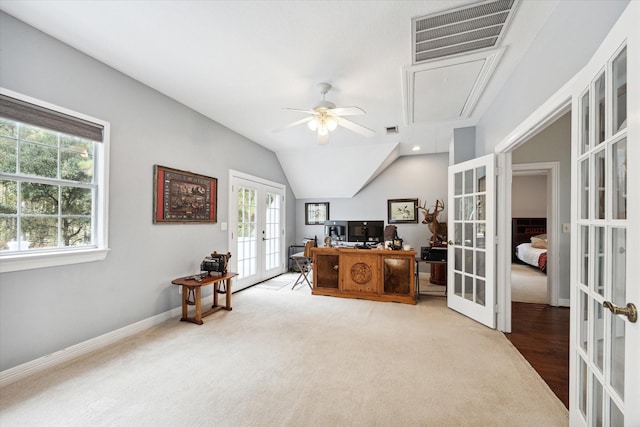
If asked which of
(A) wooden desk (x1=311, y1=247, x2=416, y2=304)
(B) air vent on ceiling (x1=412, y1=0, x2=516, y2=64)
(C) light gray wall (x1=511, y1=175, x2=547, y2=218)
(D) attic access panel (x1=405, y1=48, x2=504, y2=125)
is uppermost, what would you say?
(B) air vent on ceiling (x1=412, y1=0, x2=516, y2=64)

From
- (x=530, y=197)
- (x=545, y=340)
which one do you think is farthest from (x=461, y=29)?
(x=530, y=197)

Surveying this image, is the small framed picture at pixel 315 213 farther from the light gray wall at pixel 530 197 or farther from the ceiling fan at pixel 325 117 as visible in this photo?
the light gray wall at pixel 530 197

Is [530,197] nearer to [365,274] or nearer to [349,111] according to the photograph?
[365,274]

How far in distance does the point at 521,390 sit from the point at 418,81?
2.73 m

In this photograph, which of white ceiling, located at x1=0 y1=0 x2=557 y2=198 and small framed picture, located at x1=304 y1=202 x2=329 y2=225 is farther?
small framed picture, located at x1=304 y1=202 x2=329 y2=225

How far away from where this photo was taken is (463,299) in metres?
3.56

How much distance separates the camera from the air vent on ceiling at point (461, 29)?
1.84 meters

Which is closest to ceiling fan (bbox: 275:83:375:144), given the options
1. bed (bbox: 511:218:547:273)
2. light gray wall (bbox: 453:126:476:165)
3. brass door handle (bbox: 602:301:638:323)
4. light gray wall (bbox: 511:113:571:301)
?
light gray wall (bbox: 453:126:476:165)

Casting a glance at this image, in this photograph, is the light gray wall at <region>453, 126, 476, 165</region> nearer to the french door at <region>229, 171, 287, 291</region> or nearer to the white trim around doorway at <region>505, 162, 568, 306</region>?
the white trim around doorway at <region>505, 162, 568, 306</region>

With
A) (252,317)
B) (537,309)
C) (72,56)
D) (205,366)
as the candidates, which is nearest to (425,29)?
(72,56)

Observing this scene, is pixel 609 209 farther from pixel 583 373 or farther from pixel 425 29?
pixel 425 29

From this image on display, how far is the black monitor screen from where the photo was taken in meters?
4.60

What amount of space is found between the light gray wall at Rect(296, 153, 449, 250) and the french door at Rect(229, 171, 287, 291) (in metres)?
1.23

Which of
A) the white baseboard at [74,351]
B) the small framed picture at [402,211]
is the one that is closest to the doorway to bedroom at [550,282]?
the small framed picture at [402,211]
